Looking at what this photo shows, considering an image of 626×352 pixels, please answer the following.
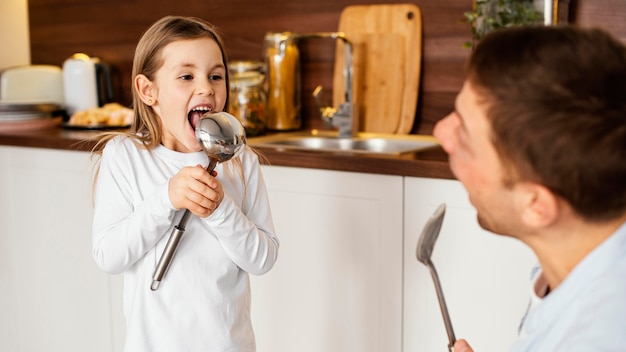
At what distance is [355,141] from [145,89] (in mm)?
948

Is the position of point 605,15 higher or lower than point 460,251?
higher

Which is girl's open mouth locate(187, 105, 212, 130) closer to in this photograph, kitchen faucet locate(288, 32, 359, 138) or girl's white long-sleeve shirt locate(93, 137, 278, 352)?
girl's white long-sleeve shirt locate(93, 137, 278, 352)

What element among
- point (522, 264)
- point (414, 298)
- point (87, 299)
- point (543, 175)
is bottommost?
point (87, 299)

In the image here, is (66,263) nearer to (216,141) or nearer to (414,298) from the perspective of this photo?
(414,298)

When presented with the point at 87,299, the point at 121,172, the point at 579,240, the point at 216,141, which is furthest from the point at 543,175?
the point at 87,299

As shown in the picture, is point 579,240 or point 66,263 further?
point 66,263

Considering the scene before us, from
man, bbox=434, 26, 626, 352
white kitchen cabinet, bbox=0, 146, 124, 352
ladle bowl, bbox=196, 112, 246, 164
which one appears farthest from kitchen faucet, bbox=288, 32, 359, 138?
man, bbox=434, 26, 626, 352

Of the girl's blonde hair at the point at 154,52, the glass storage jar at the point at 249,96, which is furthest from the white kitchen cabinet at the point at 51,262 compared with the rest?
the girl's blonde hair at the point at 154,52

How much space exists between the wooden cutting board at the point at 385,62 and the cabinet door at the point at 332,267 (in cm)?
50

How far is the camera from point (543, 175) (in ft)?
2.64

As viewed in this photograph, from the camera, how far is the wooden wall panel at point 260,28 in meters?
2.27

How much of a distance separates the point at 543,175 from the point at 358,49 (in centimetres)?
162

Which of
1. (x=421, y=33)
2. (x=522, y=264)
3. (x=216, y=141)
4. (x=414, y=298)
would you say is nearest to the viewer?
(x=216, y=141)

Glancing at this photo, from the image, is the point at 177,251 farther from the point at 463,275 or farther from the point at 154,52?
the point at 463,275
